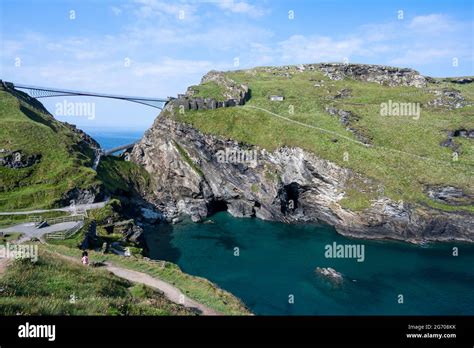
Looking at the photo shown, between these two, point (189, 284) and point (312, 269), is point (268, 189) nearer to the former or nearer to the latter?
point (312, 269)

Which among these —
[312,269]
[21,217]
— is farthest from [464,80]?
[21,217]

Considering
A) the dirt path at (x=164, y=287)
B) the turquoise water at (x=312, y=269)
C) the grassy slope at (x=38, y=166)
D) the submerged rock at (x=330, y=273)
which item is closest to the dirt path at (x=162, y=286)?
the dirt path at (x=164, y=287)

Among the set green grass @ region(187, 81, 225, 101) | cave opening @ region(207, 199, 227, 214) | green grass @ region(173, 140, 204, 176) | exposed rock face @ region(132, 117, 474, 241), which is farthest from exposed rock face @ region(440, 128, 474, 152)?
green grass @ region(173, 140, 204, 176)

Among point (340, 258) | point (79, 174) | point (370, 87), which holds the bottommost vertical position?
point (340, 258)

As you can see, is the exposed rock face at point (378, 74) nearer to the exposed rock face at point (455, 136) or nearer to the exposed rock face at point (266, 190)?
the exposed rock face at point (455, 136)

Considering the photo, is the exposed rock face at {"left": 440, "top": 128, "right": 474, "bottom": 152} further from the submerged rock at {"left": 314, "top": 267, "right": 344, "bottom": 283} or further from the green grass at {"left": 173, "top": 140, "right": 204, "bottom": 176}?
the green grass at {"left": 173, "top": 140, "right": 204, "bottom": 176}

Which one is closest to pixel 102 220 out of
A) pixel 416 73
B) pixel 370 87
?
pixel 370 87

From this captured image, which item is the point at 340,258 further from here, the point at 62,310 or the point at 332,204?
the point at 62,310
